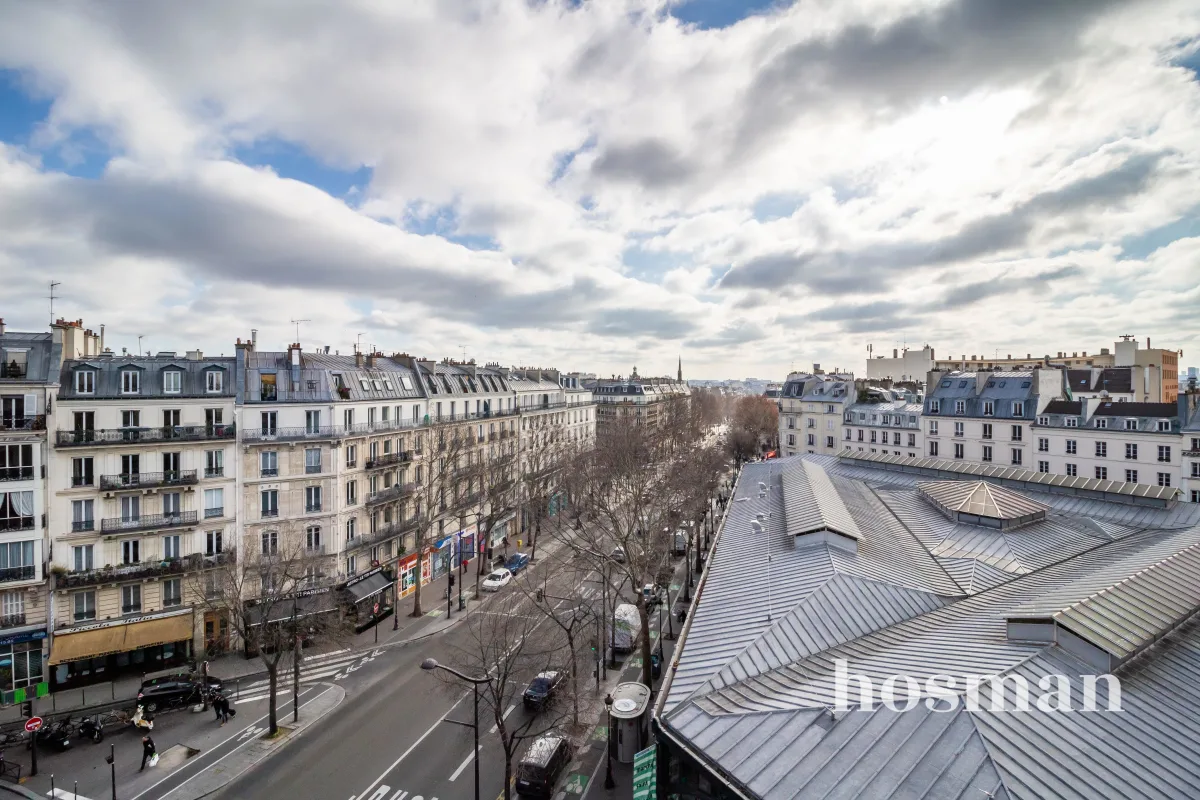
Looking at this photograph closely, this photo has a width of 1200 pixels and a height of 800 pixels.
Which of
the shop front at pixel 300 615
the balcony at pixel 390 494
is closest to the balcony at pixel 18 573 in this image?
the shop front at pixel 300 615

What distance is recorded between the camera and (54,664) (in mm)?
24719

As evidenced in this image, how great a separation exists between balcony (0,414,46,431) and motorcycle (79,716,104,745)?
41.8 feet

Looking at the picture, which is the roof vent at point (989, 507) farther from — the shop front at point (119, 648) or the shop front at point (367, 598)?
the shop front at point (119, 648)

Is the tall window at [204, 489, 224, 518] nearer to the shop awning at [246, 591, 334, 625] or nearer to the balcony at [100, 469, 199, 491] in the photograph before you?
the balcony at [100, 469, 199, 491]

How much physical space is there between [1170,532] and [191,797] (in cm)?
4094

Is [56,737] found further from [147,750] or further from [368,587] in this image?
[368,587]

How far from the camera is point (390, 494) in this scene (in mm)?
36625

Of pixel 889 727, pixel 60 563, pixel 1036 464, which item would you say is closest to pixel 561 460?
pixel 60 563

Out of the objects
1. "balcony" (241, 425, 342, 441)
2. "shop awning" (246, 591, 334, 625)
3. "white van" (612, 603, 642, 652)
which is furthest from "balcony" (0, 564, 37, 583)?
"white van" (612, 603, 642, 652)

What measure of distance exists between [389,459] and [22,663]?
18.4 meters

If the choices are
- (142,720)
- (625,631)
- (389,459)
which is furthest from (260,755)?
(389,459)

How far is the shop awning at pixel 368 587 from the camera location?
32.2 metres

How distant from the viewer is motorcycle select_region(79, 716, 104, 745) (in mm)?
22297

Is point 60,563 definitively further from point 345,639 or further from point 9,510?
point 345,639
